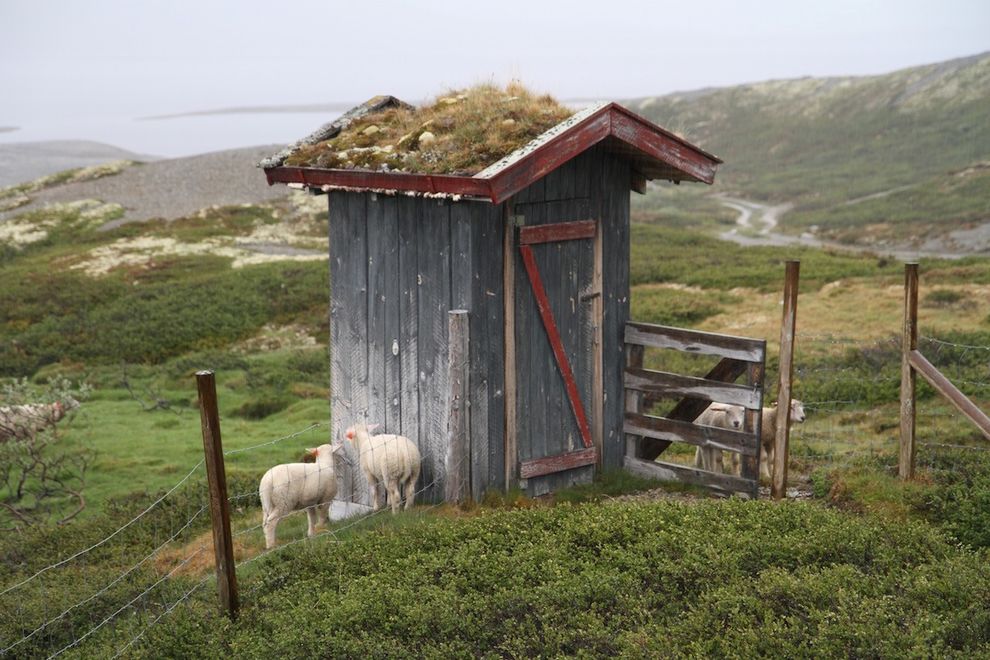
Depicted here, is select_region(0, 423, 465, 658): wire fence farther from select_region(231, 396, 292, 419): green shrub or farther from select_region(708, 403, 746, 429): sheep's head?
select_region(231, 396, 292, 419): green shrub

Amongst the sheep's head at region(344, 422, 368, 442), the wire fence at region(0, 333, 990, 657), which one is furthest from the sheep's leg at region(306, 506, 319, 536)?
the sheep's head at region(344, 422, 368, 442)

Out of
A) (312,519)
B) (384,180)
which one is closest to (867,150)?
(384,180)

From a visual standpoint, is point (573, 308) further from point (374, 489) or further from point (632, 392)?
point (374, 489)

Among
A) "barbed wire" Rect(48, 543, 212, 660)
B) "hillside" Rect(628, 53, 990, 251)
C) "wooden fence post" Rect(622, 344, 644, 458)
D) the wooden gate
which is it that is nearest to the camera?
"barbed wire" Rect(48, 543, 212, 660)

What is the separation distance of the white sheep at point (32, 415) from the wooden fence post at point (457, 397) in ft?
40.8

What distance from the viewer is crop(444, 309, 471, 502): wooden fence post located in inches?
434

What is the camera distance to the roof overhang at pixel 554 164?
10461 millimetres

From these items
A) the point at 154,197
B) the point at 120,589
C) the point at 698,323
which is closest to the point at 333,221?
the point at 120,589

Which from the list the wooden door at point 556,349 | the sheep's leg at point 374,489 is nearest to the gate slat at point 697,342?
the wooden door at point 556,349

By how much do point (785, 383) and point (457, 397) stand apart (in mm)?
3799

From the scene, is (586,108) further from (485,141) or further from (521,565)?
(521,565)

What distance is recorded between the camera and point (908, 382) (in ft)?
39.0

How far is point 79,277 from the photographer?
42.0 metres

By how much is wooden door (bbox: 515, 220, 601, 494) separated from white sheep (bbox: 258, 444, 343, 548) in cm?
233
